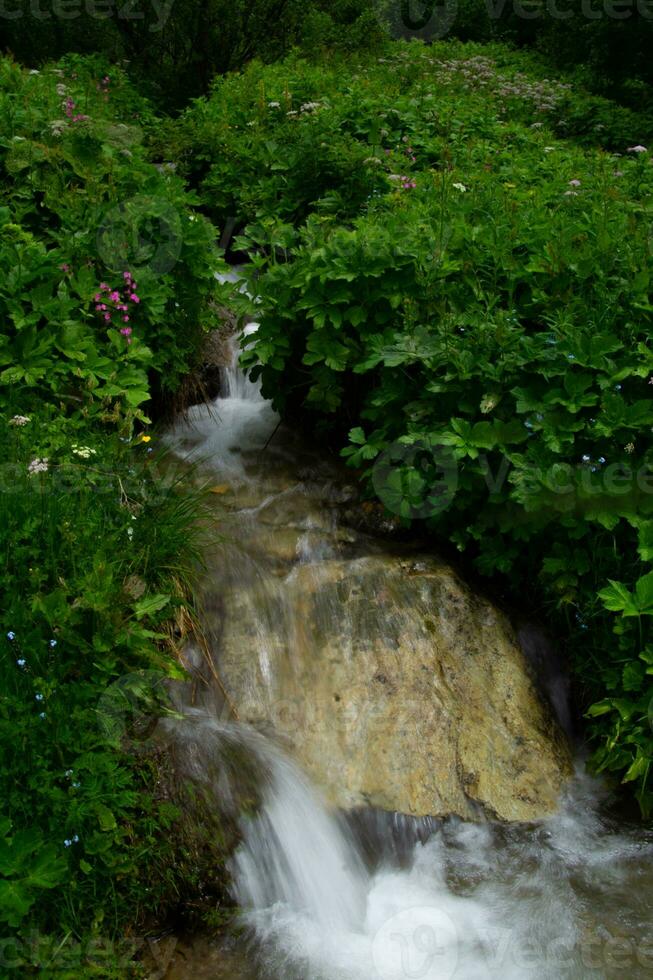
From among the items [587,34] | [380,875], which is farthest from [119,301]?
[587,34]

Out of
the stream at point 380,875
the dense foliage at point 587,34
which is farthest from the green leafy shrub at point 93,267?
the dense foliage at point 587,34

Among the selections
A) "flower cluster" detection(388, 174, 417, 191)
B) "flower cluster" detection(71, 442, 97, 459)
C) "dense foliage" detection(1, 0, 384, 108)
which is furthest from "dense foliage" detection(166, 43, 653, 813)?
"dense foliage" detection(1, 0, 384, 108)

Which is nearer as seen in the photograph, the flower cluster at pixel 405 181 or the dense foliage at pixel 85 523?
the dense foliage at pixel 85 523

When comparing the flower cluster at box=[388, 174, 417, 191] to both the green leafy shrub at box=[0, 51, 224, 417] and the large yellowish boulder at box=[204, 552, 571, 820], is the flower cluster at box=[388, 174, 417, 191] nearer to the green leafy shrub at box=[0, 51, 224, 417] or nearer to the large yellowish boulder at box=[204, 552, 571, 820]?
the green leafy shrub at box=[0, 51, 224, 417]

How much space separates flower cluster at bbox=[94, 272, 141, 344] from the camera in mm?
4641

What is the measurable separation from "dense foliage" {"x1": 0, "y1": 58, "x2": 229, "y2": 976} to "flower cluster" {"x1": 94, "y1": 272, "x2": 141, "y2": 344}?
10mm

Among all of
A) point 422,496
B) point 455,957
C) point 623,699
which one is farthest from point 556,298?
point 455,957

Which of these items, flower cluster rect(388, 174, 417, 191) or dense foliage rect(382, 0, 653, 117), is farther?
dense foliage rect(382, 0, 653, 117)

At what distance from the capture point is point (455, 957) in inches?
126

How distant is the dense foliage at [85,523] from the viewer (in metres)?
2.86

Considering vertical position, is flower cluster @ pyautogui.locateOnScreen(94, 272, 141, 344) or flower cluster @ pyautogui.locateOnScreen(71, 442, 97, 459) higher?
flower cluster @ pyautogui.locateOnScreen(94, 272, 141, 344)

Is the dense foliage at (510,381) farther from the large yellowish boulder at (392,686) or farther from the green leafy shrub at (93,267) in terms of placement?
the green leafy shrub at (93,267)

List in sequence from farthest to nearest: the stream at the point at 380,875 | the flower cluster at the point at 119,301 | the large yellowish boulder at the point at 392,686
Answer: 1. the flower cluster at the point at 119,301
2. the large yellowish boulder at the point at 392,686
3. the stream at the point at 380,875

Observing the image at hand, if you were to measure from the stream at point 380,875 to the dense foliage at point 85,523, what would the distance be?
331mm
